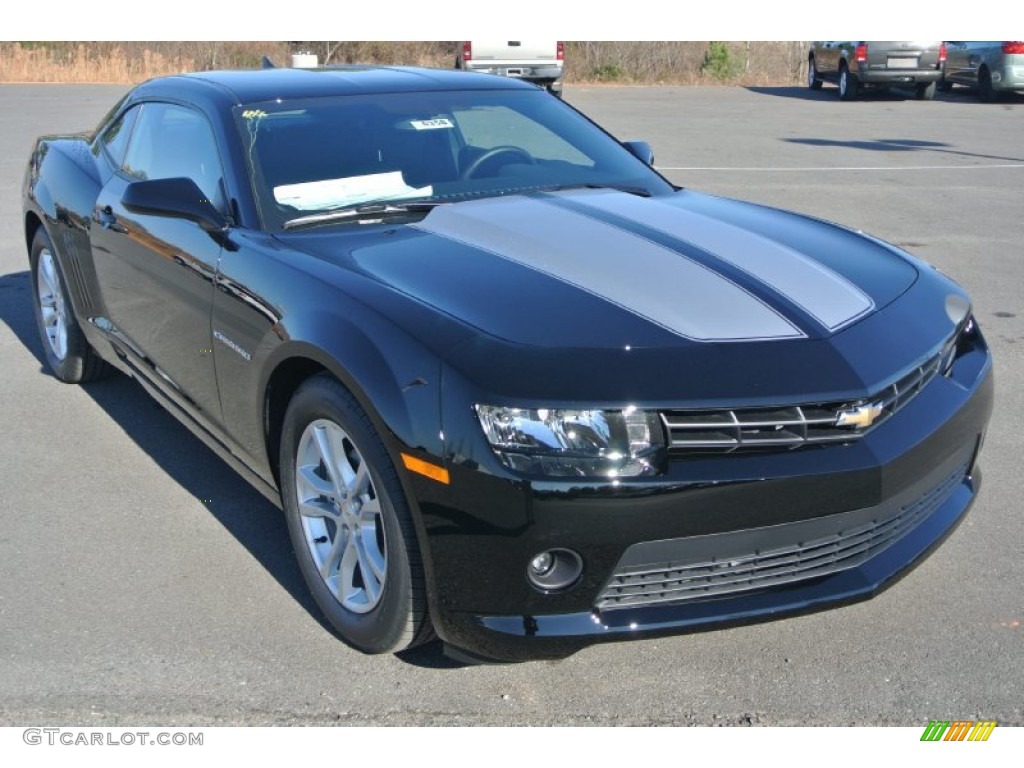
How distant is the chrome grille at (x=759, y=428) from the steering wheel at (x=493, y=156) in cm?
185

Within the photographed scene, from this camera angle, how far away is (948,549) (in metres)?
3.97

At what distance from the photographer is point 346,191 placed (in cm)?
413

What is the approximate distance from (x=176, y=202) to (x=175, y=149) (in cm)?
73

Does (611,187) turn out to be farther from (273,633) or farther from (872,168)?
(872,168)

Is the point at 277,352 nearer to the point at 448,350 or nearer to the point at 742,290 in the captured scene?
the point at 448,350

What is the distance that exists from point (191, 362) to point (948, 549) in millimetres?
2693

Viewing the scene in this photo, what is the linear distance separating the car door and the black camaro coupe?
2 cm

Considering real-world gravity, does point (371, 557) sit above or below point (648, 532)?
below

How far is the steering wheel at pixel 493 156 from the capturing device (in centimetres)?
441

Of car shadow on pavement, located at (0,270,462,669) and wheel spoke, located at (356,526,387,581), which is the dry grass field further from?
wheel spoke, located at (356,526,387,581)

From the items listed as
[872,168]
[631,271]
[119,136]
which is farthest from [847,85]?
[631,271]

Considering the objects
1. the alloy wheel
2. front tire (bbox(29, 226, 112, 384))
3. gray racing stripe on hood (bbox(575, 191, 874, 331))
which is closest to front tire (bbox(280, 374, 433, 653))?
gray racing stripe on hood (bbox(575, 191, 874, 331))

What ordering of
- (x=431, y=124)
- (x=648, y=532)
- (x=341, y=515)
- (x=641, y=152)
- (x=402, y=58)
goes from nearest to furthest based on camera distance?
(x=648, y=532)
(x=341, y=515)
(x=431, y=124)
(x=641, y=152)
(x=402, y=58)

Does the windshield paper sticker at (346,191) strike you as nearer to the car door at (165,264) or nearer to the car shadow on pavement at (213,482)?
the car door at (165,264)
